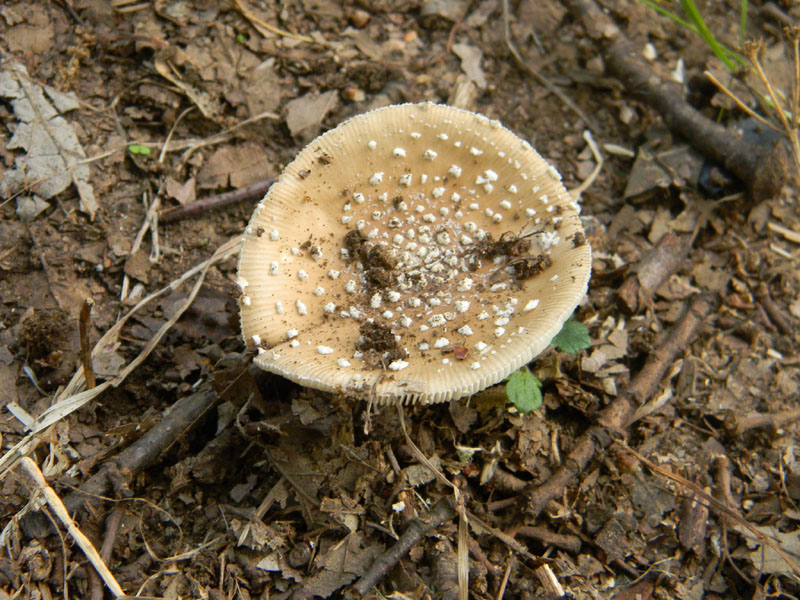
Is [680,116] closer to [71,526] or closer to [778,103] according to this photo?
[778,103]

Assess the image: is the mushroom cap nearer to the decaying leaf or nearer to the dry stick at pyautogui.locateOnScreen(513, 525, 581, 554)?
the dry stick at pyautogui.locateOnScreen(513, 525, 581, 554)

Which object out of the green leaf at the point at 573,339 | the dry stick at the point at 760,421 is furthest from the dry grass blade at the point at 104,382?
the dry stick at the point at 760,421

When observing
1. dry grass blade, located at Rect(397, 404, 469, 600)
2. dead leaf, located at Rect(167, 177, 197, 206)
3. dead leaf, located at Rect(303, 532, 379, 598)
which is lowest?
dead leaf, located at Rect(303, 532, 379, 598)

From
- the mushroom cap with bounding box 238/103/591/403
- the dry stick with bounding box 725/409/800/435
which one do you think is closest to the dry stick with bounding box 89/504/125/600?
the mushroom cap with bounding box 238/103/591/403

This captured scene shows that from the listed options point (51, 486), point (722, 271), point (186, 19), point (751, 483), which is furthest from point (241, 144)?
point (751, 483)

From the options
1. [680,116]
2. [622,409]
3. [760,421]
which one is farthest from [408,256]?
[680,116]

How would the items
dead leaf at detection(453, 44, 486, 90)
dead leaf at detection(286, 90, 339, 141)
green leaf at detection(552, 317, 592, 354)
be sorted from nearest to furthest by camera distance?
green leaf at detection(552, 317, 592, 354)
dead leaf at detection(286, 90, 339, 141)
dead leaf at detection(453, 44, 486, 90)
